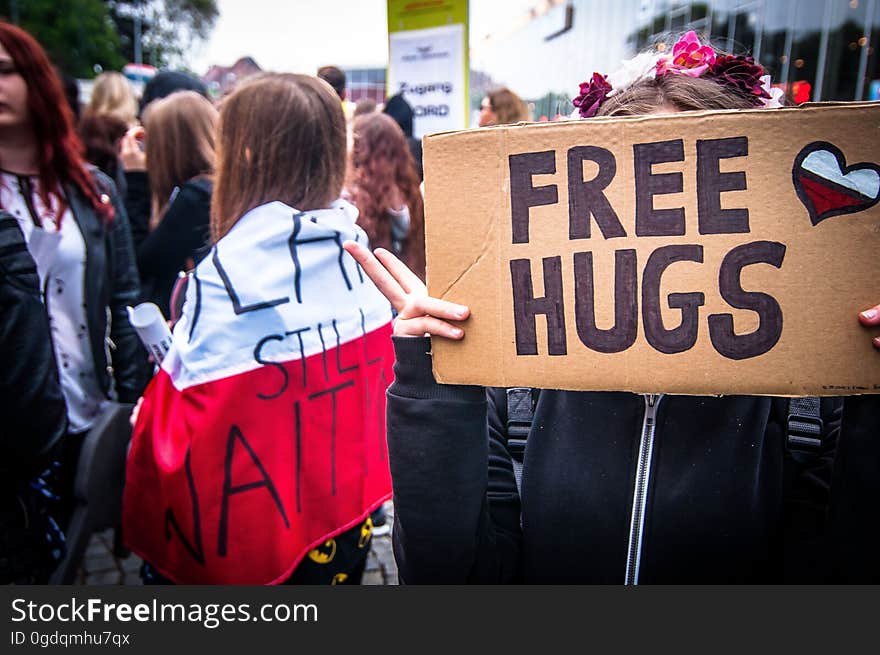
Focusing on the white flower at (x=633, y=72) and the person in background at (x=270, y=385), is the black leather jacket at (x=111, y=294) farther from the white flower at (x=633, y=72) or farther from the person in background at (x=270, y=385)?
the white flower at (x=633, y=72)

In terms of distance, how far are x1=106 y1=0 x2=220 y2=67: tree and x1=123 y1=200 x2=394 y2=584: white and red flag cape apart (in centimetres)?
4963

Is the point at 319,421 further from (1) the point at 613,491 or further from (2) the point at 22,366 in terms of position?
(1) the point at 613,491

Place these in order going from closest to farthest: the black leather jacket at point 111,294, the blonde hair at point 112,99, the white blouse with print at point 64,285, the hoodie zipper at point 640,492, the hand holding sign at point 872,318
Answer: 1. the hand holding sign at point 872,318
2. the hoodie zipper at point 640,492
3. the white blouse with print at point 64,285
4. the black leather jacket at point 111,294
5. the blonde hair at point 112,99

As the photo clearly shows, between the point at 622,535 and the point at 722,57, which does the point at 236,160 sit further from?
the point at 622,535

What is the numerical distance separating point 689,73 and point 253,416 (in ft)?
4.48

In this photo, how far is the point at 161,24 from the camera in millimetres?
47812

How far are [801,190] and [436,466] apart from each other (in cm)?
76

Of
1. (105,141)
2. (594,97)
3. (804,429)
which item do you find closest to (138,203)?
(105,141)

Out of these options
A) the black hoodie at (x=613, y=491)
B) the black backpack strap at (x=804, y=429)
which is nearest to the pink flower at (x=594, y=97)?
the black hoodie at (x=613, y=491)

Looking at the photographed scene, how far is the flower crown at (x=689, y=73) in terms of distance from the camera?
133 cm

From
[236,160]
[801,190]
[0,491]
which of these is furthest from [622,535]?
[0,491]

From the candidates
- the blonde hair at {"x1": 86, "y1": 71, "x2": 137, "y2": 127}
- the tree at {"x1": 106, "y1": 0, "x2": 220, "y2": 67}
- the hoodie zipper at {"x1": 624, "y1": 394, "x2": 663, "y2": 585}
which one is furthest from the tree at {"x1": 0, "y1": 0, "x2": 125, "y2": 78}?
the hoodie zipper at {"x1": 624, "y1": 394, "x2": 663, "y2": 585}

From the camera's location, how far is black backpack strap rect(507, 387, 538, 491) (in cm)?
138

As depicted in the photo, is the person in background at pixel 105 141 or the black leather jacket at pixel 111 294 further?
the person in background at pixel 105 141
